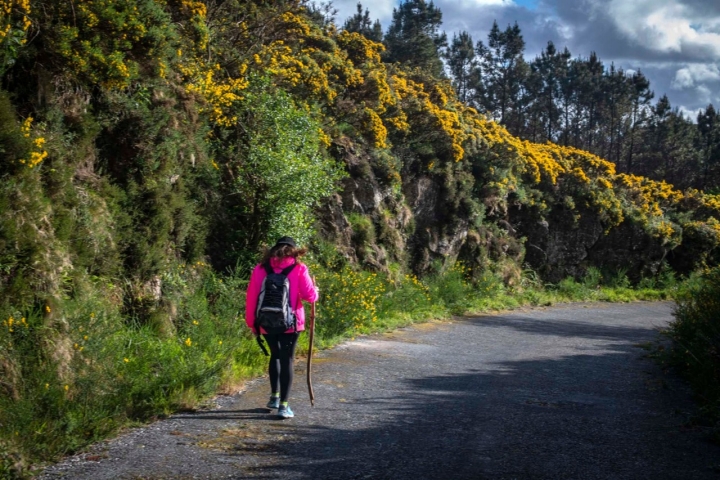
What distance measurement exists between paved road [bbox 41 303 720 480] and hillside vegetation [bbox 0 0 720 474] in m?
0.73

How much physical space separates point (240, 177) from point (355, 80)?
23.3 ft

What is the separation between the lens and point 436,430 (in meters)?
6.64

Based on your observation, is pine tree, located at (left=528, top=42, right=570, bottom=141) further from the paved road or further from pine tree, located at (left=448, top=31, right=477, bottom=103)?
the paved road

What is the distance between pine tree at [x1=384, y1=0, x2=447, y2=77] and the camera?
40.8 meters

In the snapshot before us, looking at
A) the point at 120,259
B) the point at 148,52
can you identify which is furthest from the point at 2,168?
the point at 148,52

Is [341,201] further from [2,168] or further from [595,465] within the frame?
[595,465]

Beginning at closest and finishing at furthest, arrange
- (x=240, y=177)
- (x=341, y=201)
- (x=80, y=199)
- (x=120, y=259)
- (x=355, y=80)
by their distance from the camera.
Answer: (x=80, y=199) → (x=120, y=259) → (x=240, y=177) → (x=341, y=201) → (x=355, y=80)

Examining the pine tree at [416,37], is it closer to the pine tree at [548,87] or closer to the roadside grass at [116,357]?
the pine tree at [548,87]

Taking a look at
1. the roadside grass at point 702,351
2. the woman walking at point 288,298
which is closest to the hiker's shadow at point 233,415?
the woman walking at point 288,298

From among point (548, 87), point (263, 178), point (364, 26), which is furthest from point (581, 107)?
point (263, 178)

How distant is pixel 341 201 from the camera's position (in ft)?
57.5

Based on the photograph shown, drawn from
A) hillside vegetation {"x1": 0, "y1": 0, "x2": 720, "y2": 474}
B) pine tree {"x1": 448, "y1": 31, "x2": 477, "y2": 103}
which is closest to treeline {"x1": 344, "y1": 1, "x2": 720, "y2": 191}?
pine tree {"x1": 448, "y1": 31, "x2": 477, "y2": 103}

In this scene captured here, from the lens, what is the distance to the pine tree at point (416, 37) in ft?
134

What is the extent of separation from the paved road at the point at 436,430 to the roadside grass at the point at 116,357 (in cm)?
27
